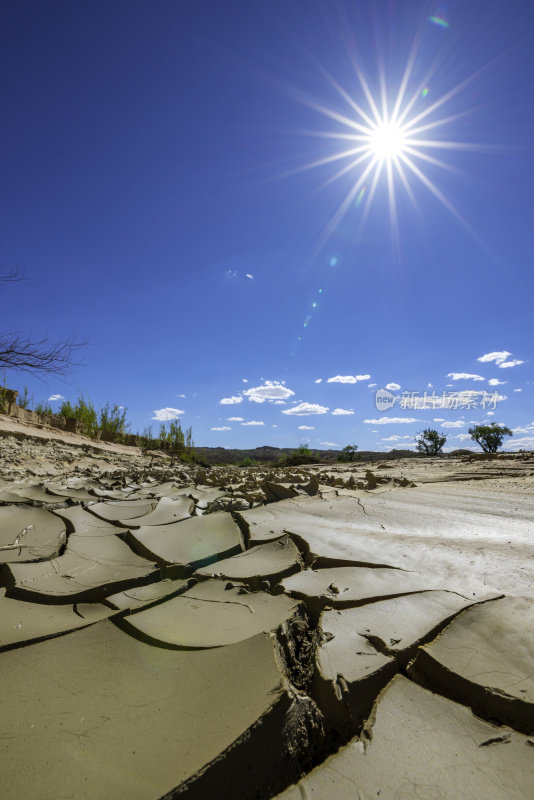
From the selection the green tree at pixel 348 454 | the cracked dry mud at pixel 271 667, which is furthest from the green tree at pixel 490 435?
the cracked dry mud at pixel 271 667

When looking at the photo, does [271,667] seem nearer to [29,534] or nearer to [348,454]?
[29,534]

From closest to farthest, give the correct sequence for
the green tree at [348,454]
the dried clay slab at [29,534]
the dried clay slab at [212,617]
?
the dried clay slab at [212,617], the dried clay slab at [29,534], the green tree at [348,454]

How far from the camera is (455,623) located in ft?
2.99

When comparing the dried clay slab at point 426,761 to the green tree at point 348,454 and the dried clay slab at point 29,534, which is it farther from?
the green tree at point 348,454

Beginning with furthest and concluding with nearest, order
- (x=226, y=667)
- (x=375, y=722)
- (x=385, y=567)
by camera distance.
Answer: (x=385, y=567)
(x=226, y=667)
(x=375, y=722)

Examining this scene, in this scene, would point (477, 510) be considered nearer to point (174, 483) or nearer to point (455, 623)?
point (455, 623)

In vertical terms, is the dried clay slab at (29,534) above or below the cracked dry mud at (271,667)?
above

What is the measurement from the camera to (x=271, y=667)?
0.77 meters

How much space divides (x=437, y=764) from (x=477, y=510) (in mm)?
2002

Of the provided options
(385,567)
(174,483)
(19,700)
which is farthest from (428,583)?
(174,483)

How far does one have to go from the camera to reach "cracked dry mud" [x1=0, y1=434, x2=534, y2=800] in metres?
0.57

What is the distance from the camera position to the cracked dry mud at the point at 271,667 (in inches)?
22.3

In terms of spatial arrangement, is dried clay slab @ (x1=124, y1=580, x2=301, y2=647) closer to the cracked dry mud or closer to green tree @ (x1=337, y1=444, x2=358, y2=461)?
the cracked dry mud

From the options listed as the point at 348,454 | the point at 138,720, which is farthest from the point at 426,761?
the point at 348,454
